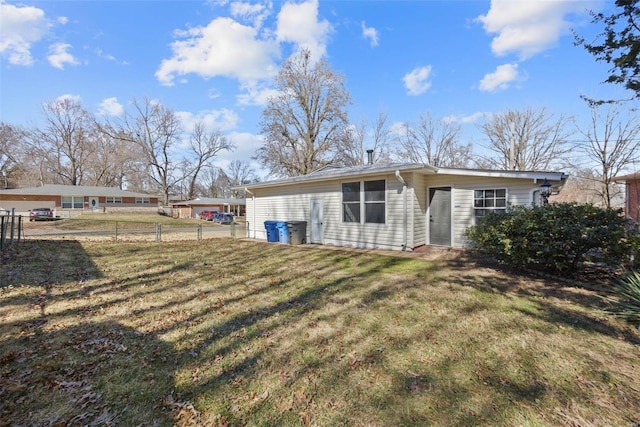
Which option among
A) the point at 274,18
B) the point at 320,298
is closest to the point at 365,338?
the point at 320,298

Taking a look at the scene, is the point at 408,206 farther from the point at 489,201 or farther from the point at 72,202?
the point at 72,202

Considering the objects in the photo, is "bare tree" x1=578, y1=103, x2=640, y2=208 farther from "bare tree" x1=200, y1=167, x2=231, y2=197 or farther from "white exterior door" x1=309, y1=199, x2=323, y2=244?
"bare tree" x1=200, y1=167, x2=231, y2=197

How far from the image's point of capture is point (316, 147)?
1069 inches

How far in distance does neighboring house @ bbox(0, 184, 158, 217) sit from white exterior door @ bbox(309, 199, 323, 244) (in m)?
33.3

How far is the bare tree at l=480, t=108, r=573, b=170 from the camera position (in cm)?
2442

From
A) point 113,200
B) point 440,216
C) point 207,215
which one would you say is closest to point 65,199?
point 113,200

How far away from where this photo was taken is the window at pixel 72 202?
32.9m

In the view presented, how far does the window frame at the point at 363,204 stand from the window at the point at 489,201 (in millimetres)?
2683

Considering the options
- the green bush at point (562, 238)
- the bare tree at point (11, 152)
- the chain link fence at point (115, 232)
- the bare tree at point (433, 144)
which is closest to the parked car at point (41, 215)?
the chain link fence at point (115, 232)

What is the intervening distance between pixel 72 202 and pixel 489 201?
1645 inches

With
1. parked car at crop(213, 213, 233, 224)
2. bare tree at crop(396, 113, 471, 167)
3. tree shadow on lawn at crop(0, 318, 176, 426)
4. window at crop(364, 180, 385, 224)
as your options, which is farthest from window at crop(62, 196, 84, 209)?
tree shadow on lawn at crop(0, 318, 176, 426)

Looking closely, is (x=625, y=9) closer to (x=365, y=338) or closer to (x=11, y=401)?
(x=365, y=338)

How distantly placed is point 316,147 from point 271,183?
50.1 ft

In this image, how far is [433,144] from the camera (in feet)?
102
